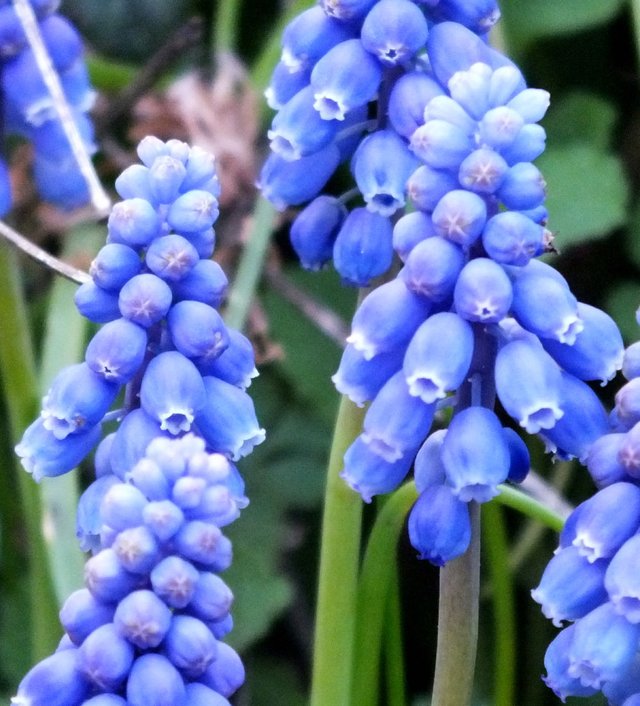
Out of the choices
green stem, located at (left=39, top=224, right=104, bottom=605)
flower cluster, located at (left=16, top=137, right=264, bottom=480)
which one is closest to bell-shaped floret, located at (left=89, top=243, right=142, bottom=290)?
flower cluster, located at (left=16, top=137, right=264, bottom=480)

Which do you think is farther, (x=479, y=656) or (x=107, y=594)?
(x=479, y=656)

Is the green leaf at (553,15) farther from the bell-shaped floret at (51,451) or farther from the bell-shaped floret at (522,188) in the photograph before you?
the bell-shaped floret at (51,451)

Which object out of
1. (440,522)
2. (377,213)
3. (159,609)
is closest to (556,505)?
(377,213)

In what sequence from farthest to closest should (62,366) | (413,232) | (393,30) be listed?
(62,366) → (393,30) → (413,232)

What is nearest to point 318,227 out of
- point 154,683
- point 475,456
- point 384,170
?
point 384,170

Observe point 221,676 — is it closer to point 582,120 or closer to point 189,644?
point 189,644

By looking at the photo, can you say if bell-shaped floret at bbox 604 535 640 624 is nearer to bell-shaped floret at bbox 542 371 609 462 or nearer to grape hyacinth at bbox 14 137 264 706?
bell-shaped floret at bbox 542 371 609 462

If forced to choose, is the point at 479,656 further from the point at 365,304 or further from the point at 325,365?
the point at 365,304
